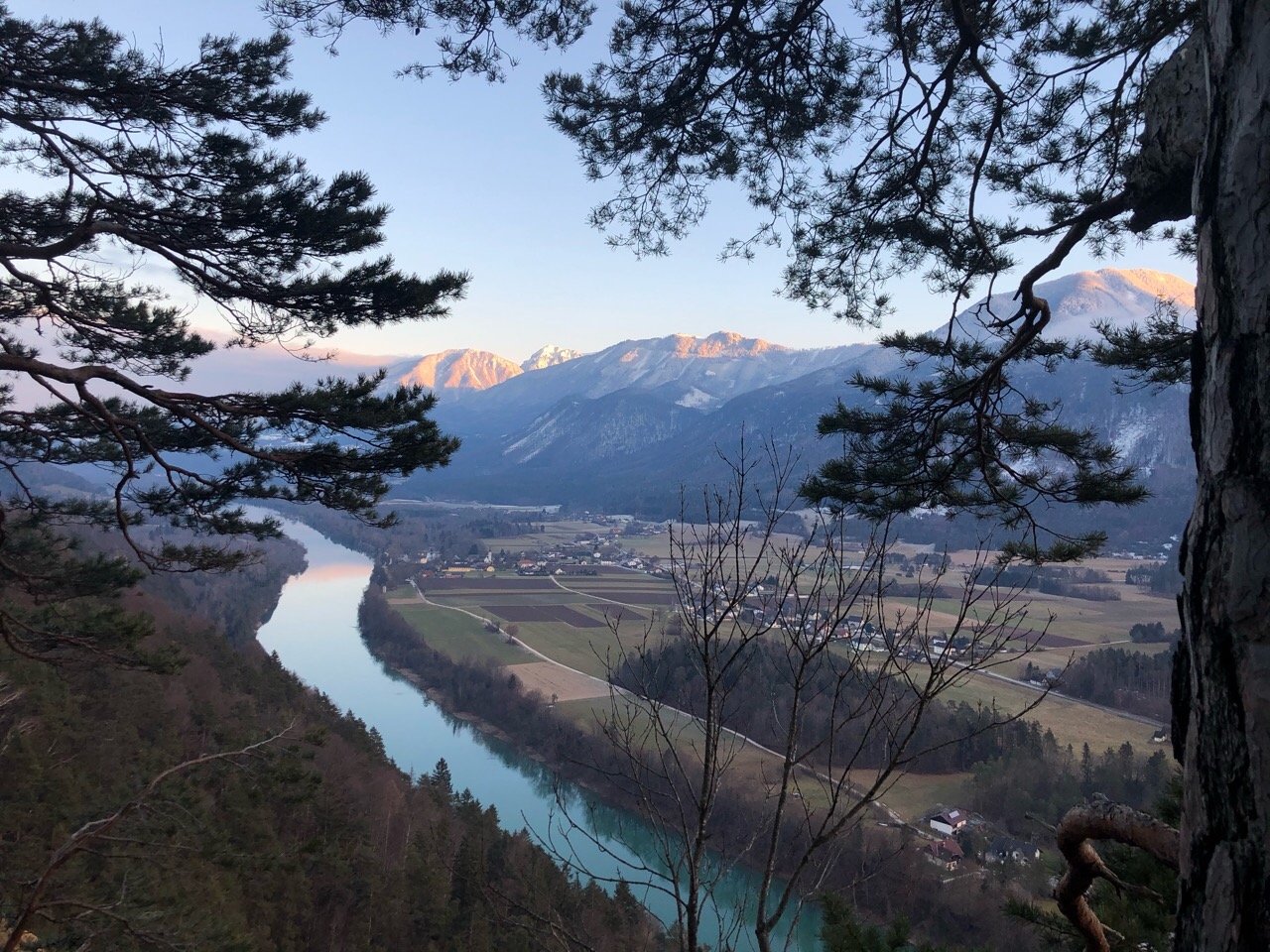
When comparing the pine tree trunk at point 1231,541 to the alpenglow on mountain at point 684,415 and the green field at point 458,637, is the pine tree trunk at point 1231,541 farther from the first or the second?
the green field at point 458,637

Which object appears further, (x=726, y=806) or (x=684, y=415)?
(x=684, y=415)

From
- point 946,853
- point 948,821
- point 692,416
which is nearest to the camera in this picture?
point 946,853

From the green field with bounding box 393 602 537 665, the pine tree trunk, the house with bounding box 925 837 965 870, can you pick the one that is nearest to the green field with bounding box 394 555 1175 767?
the green field with bounding box 393 602 537 665

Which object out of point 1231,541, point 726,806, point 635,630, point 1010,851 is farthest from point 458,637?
point 1231,541

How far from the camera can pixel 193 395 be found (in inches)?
114

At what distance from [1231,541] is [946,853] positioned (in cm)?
1136

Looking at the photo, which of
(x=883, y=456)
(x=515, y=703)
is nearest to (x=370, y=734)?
(x=515, y=703)

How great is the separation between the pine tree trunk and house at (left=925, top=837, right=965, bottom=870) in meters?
10.5

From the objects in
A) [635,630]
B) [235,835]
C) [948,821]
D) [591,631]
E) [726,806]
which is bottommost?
[591,631]

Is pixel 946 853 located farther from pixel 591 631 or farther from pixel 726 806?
pixel 591 631

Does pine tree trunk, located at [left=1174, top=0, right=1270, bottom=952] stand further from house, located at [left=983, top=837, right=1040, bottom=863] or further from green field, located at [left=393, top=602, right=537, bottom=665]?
green field, located at [left=393, top=602, right=537, bottom=665]

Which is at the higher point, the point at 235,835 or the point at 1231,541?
the point at 1231,541

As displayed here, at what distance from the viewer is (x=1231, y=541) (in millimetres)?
621

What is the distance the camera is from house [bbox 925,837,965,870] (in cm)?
971
